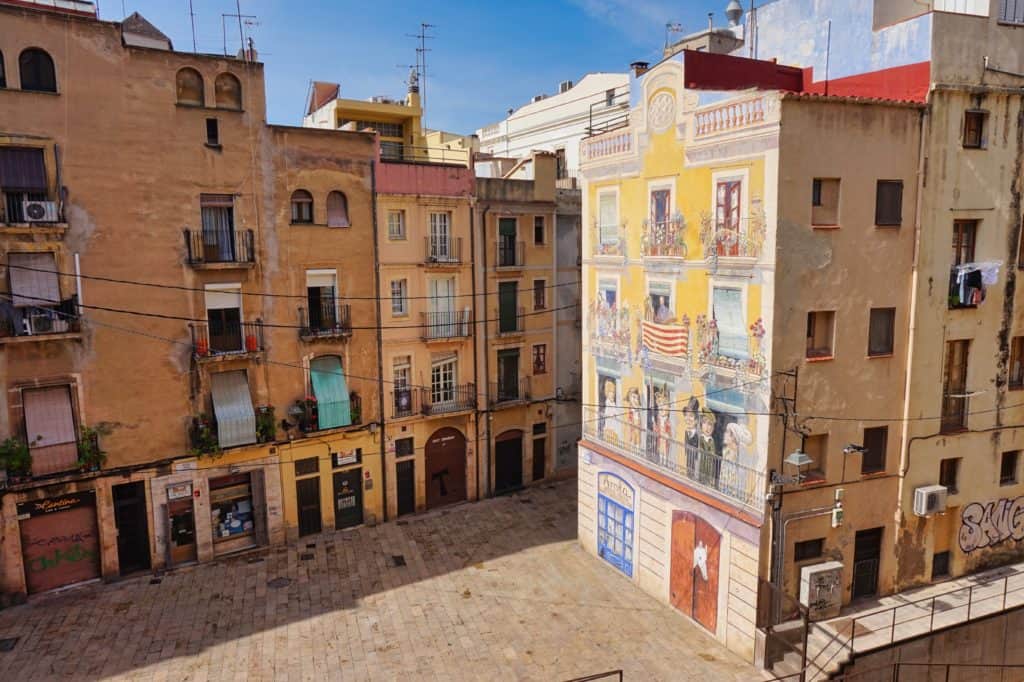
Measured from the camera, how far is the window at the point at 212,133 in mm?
26375

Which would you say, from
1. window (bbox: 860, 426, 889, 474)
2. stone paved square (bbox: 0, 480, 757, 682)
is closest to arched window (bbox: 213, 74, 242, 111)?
stone paved square (bbox: 0, 480, 757, 682)

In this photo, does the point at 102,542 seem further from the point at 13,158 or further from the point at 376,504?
the point at 13,158

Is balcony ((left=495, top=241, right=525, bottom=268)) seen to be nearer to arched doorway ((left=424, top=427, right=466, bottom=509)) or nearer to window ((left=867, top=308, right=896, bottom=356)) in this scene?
arched doorway ((left=424, top=427, right=466, bottom=509))

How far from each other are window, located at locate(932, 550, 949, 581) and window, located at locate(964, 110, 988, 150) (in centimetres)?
1271

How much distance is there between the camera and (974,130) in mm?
21484

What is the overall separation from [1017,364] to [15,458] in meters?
32.7

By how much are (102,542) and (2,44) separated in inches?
655

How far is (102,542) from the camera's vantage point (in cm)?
2555

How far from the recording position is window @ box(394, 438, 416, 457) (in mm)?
30891

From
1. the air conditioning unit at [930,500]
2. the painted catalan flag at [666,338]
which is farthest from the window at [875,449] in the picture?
the painted catalan flag at [666,338]

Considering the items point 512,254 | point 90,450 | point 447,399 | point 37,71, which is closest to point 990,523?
point 447,399

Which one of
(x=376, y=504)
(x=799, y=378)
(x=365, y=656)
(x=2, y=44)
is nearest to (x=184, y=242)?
(x=2, y=44)

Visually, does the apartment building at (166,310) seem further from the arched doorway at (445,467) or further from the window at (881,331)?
the window at (881,331)

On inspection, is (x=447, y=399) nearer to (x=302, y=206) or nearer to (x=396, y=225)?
(x=396, y=225)
